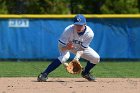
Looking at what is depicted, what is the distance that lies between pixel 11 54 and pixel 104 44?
3300 mm

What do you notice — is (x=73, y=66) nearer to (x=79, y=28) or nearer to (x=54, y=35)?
(x=79, y=28)

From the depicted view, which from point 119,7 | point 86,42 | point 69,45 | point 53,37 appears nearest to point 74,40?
point 69,45

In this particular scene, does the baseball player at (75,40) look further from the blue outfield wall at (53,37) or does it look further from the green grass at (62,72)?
the blue outfield wall at (53,37)

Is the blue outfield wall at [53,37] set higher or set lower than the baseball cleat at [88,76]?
lower

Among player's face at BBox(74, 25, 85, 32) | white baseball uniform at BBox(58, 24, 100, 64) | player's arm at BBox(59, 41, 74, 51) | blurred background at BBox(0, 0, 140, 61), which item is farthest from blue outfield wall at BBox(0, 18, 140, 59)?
player's face at BBox(74, 25, 85, 32)

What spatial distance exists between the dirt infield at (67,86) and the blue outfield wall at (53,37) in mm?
7925

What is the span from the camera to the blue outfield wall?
19.6 m

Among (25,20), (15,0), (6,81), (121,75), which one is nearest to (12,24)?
(25,20)

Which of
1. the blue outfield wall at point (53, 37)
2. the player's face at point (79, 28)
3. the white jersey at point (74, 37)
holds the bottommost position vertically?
the blue outfield wall at point (53, 37)

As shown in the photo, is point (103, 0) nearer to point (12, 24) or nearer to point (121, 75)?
point (12, 24)

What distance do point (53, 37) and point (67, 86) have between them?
9487 mm

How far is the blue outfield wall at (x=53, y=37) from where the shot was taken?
64.2 feet

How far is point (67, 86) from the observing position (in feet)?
33.2

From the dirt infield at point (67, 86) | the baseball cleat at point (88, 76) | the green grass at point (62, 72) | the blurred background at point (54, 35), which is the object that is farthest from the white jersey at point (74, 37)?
the blurred background at point (54, 35)
